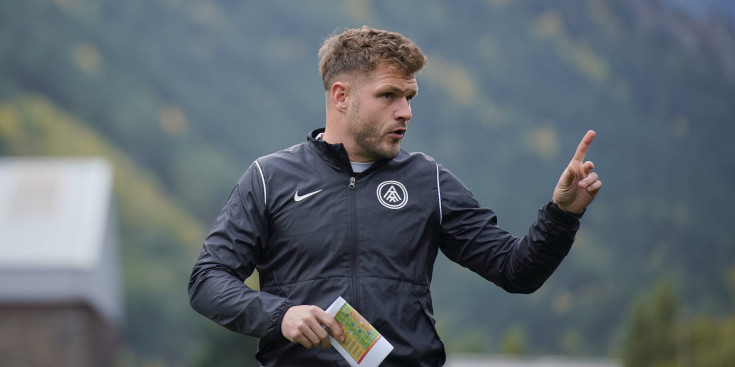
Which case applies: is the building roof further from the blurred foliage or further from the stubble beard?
the stubble beard

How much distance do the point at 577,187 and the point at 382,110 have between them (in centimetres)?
77

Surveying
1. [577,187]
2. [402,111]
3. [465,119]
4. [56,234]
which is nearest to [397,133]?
[402,111]

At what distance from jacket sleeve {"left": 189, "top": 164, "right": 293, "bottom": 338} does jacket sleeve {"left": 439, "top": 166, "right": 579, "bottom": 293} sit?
705mm

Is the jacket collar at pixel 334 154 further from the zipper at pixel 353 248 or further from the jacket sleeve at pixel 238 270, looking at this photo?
the jacket sleeve at pixel 238 270

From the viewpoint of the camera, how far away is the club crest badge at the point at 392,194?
3.74 m

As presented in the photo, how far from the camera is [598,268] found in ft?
90.7

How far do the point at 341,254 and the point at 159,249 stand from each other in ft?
81.1

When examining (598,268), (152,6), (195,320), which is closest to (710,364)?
(598,268)

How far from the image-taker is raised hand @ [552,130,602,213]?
3.56m

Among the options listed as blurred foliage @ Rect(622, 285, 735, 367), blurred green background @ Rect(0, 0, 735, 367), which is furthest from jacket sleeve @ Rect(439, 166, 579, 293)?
blurred green background @ Rect(0, 0, 735, 367)

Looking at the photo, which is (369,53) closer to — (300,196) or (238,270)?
(300,196)

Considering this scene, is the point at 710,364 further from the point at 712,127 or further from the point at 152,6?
the point at 152,6

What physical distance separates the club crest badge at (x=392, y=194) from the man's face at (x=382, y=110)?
0.37 ft

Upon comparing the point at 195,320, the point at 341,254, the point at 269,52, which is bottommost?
the point at 195,320
